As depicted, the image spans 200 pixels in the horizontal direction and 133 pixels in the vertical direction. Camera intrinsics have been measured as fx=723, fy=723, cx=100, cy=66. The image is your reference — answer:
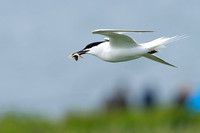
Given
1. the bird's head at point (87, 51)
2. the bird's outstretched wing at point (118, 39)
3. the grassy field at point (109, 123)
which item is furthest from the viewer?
the grassy field at point (109, 123)

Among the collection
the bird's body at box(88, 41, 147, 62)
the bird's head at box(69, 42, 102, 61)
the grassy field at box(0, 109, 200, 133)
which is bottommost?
the grassy field at box(0, 109, 200, 133)

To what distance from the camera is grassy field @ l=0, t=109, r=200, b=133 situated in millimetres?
12898

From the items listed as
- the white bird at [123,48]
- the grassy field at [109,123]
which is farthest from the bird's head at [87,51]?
the grassy field at [109,123]

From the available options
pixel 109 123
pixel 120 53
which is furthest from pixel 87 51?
pixel 109 123

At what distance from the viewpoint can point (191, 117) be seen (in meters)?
14.5

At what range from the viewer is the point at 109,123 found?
13594 mm

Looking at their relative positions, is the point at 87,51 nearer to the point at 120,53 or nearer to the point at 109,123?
the point at 120,53

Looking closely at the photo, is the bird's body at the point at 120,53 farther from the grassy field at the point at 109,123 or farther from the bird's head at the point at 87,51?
the grassy field at the point at 109,123

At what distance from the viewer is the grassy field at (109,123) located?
1290cm

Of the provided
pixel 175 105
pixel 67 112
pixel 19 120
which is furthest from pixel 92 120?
pixel 175 105

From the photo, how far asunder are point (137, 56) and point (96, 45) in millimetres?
599

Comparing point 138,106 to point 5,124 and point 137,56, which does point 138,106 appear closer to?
point 5,124

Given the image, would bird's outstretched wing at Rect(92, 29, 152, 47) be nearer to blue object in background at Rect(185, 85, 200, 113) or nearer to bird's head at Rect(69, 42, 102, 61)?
bird's head at Rect(69, 42, 102, 61)

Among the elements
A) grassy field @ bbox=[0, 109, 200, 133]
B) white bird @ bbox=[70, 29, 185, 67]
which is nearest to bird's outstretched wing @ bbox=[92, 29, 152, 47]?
white bird @ bbox=[70, 29, 185, 67]
